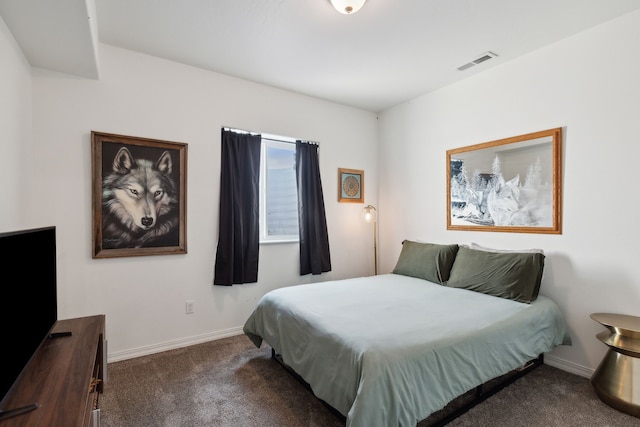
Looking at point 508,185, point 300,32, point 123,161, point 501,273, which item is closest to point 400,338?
point 501,273

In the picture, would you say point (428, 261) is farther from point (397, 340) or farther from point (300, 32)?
point (300, 32)

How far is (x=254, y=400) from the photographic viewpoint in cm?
206

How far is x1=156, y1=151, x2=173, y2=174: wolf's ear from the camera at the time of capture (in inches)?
111

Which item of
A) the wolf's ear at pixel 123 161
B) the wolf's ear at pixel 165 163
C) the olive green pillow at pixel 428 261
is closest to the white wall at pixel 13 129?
the wolf's ear at pixel 123 161

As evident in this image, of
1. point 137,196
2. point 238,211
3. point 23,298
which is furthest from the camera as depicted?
point 238,211

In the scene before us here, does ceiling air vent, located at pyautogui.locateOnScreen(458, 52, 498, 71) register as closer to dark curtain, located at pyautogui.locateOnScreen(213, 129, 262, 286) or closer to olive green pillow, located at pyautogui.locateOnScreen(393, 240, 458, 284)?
olive green pillow, located at pyautogui.locateOnScreen(393, 240, 458, 284)

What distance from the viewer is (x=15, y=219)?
1988 millimetres

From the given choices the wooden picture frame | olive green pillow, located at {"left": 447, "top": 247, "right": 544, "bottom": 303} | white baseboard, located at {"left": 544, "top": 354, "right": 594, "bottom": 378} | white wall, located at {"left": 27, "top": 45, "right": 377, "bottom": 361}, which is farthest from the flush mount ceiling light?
white baseboard, located at {"left": 544, "top": 354, "right": 594, "bottom": 378}

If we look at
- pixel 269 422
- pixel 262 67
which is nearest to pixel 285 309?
pixel 269 422

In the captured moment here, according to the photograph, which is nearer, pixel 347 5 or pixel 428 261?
pixel 347 5

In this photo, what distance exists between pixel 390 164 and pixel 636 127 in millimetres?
2356

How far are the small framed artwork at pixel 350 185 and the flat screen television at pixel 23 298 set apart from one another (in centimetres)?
290

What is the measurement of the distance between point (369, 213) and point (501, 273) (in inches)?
69.5

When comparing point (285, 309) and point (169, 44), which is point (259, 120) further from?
point (285, 309)
